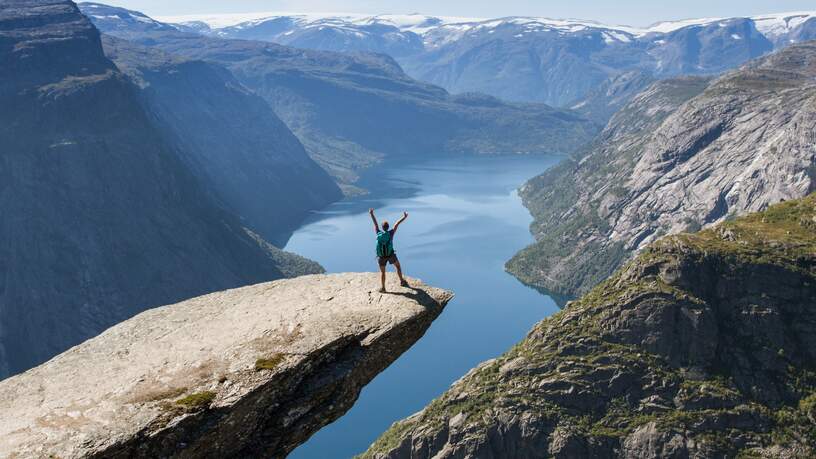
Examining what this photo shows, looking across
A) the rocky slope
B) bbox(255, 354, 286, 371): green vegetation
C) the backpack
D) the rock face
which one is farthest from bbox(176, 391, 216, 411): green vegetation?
the rocky slope

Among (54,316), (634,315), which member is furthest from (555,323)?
(54,316)

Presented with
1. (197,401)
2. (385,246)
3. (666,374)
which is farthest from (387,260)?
(666,374)

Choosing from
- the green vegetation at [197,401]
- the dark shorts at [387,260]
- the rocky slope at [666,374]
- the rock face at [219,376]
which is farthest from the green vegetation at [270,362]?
the rocky slope at [666,374]

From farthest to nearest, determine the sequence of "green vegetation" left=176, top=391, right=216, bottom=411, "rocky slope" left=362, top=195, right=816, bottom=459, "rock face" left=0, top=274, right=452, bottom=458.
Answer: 1. "rocky slope" left=362, top=195, right=816, bottom=459
2. "green vegetation" left=176, top=391, right=216, bottom=411
3. "rock face" left=0, top=274, right=452, bottom=458

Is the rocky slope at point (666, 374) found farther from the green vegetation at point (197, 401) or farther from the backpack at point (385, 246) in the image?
the green vegetation at point (197, 401)

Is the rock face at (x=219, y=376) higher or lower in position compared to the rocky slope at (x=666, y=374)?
higher

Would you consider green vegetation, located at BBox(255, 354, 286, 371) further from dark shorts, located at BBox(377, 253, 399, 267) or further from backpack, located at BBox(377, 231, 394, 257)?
backpack, located at BBox(377, 231, 394, 257)

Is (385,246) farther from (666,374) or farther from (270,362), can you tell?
(666,374)
